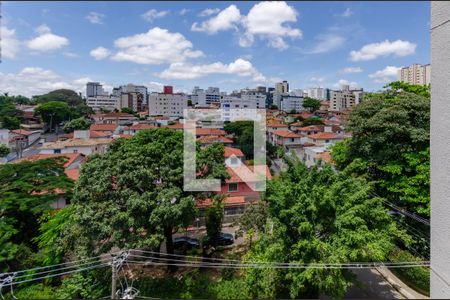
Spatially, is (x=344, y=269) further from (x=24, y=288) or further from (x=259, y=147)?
(x=259, y=147)

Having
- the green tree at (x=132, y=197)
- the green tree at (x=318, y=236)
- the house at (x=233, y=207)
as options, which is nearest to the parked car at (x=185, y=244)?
the green tree at (x=132, y=197)

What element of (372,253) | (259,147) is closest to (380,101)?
(372,253)

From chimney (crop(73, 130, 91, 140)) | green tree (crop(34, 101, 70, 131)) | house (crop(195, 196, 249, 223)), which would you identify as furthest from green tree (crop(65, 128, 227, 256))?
green tree (crop(34, 101, 70, 131))

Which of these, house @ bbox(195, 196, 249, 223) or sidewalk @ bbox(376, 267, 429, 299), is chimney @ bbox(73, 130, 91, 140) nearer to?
house @ bbox(195, 196, 249, 223)

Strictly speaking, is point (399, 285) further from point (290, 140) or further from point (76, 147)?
point (76, 147)

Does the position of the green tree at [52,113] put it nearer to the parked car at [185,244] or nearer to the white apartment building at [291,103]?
the parked car at [185,244]
